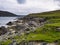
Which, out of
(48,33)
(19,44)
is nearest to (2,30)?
(48,33)

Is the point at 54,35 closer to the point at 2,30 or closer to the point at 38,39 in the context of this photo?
the point at 38,39

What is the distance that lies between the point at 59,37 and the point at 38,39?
3.24m

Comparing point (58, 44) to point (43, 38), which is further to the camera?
point (43, 38)

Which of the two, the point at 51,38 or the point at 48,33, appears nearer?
the point at 51,38

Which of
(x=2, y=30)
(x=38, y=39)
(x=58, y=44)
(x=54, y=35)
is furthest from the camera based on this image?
(x=2, y=30)

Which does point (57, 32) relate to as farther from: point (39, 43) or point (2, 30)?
point (2, 30)

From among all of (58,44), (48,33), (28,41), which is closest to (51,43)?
(58,44)

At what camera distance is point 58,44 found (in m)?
33.4

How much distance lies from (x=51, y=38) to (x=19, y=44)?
499cm

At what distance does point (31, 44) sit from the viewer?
33.7 meters

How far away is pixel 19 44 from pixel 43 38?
12.8 feet

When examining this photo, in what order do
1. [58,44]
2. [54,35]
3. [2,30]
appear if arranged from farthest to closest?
1. [2,30]
2. [54,35]
3. [58,44]

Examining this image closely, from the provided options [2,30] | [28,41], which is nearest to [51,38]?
[28,41]

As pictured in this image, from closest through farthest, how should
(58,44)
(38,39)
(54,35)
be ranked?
(58,44), (38,39), (54,35)
